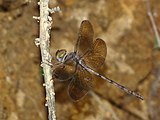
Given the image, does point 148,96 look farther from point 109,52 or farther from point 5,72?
point 5,72

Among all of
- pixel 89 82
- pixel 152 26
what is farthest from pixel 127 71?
pixel 89 82

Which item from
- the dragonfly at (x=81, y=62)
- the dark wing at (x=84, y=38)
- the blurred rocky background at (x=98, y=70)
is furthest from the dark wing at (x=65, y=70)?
the blurred rocky background at (x=98, y=70)

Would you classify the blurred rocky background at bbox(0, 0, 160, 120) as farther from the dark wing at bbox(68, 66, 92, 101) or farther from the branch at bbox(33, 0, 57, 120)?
the branch at bbox(33, 0, 57, 120)

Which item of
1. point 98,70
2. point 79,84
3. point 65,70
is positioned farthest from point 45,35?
point 98,70

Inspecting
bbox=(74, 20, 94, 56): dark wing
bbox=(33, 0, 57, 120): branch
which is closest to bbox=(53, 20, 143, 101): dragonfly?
bbox=(74, 20, 94, 56): dark wing

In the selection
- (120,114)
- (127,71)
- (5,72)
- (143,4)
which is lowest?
(120,114)

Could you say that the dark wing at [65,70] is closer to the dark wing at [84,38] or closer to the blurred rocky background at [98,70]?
the dark wing at [84,38]

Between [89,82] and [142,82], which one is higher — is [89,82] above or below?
above

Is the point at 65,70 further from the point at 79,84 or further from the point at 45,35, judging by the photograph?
the point at 45,35

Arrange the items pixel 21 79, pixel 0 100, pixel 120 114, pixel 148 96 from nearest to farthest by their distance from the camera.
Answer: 1. pixel 0 100
2. pixel 21 79
3. pixel 120 114
4. pixel 148 96
